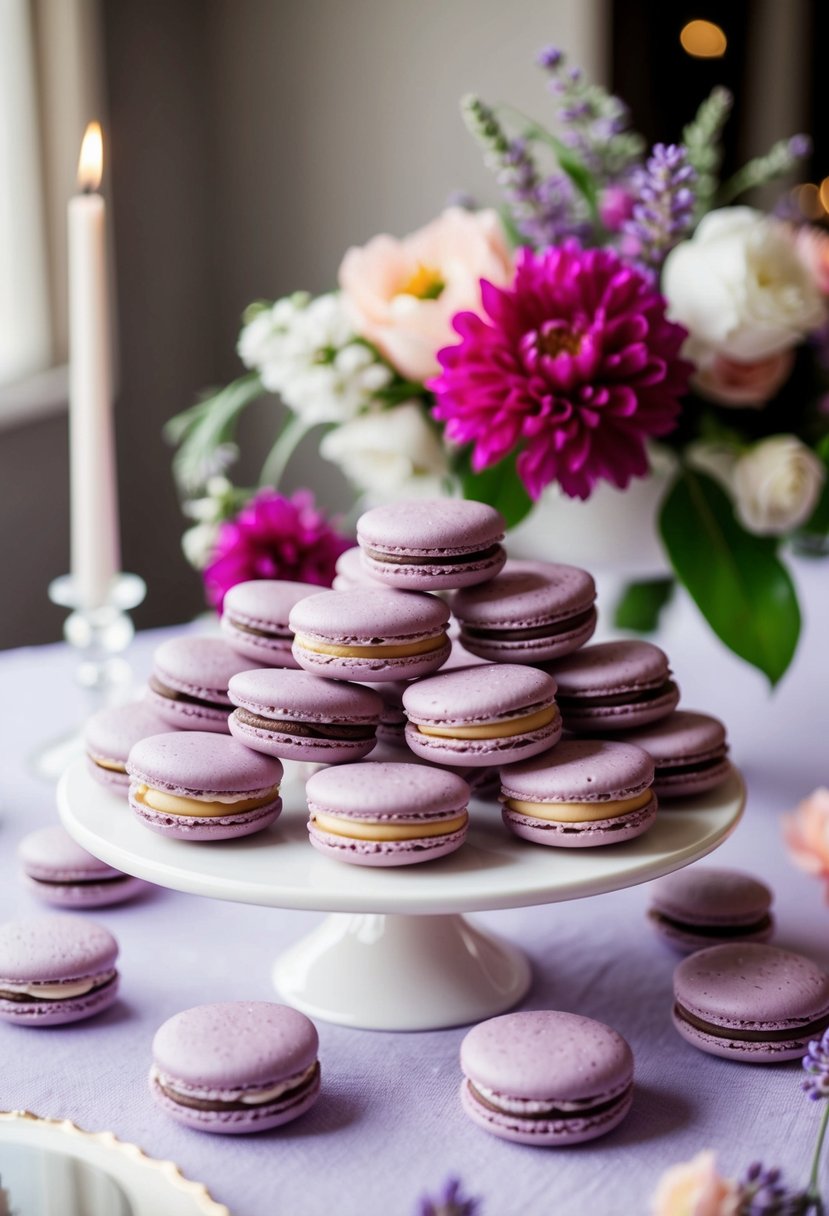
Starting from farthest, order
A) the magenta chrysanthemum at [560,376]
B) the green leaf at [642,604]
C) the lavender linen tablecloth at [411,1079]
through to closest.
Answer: the green leaf at [642,604]
the magenta chrysanthemum at [560,376]
the lavender linen tablecloth at [411,1079]

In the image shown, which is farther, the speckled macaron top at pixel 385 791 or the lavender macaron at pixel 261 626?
the lavender macaron at pixel 261 626

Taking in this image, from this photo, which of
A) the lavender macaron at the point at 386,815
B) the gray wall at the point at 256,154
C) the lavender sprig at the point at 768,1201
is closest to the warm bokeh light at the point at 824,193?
the gray wall at the point at 256,154

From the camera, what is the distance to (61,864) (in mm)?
894

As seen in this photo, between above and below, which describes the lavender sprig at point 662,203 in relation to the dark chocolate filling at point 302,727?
above

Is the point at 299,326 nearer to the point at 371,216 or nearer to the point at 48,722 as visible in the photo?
the point at 48,722

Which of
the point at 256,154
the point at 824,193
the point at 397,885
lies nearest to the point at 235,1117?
the point at 397,885

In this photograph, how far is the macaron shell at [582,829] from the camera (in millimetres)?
682

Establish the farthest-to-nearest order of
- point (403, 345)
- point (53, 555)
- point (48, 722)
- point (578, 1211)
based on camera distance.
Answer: point (53, 555)
point (48, 722)
point (403, 345)
point (578, 1211)

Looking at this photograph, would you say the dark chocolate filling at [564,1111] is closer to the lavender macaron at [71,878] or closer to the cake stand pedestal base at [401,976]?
the cake stand pedestal base at [401,976]

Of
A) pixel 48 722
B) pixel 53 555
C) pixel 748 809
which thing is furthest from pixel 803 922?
pixel 53 555

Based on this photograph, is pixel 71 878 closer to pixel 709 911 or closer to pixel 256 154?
pixel 709 911

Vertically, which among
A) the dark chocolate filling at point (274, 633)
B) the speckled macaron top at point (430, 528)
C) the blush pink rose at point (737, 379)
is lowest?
the dark chocolate filling at point (274, 633)

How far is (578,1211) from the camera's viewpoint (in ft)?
1.97

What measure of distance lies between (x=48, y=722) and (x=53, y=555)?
4.39 ft
